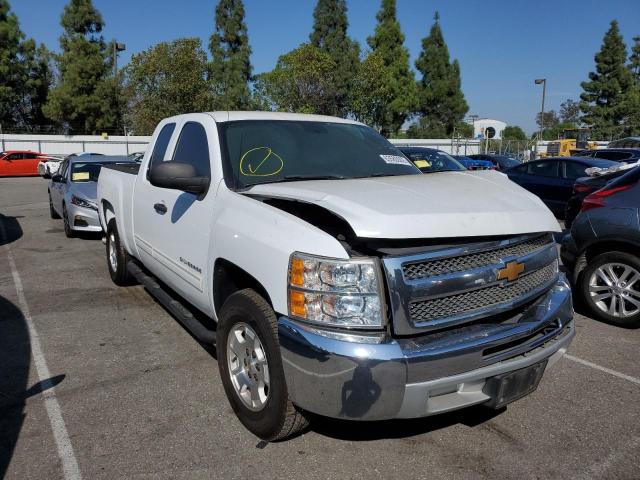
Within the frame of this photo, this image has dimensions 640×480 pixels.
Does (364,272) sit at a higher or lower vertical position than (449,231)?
lower

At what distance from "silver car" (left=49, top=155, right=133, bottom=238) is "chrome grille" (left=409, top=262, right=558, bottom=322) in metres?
7.20

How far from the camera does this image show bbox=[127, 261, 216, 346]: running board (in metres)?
3.73

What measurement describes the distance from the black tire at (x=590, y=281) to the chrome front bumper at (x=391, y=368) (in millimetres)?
2928

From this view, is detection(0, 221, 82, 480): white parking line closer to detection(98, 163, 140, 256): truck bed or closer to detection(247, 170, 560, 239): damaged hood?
detection(98, 163, 140, 256): truck bed

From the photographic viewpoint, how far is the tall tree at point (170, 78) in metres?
32.9

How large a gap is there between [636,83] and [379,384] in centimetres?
5843

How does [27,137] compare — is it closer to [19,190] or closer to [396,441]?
[19,190]

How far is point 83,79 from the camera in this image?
43.5 metres

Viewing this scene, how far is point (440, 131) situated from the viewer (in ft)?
176

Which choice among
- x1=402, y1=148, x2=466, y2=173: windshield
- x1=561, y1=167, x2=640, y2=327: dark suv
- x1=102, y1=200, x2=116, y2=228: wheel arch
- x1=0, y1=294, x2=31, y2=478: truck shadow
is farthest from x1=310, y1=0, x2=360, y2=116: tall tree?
x1=0, y1=294, x2=31, y2=478: truck shadow

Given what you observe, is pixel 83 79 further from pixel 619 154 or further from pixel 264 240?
pixel 264 240

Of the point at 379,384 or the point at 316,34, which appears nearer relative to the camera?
the point at 379,384

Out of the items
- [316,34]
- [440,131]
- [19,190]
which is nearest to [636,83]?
[440,131]

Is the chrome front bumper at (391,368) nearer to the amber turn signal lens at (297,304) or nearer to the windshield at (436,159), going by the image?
the amber turn signal lens at (297,304)
